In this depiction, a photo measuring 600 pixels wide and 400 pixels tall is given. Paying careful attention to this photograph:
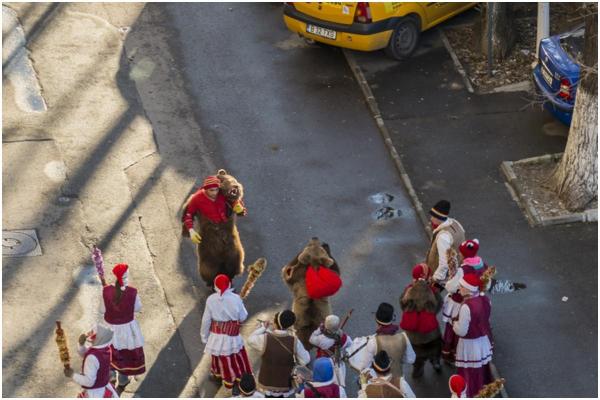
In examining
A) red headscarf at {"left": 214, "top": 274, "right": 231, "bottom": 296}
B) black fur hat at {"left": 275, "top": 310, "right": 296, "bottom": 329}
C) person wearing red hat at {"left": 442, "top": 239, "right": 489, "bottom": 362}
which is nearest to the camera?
black fur hat at {"left": 275, "top": 310, "right": 296, "bottom": 329}

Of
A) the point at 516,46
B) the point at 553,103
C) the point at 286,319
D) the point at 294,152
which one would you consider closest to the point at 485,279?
the point at 286,319

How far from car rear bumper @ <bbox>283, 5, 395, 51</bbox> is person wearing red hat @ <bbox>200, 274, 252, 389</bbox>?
6201mm

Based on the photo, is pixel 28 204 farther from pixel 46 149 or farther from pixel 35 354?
pixel 35 354

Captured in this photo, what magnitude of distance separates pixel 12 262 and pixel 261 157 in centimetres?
362

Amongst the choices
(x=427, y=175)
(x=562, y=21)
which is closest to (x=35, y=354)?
(x=427, y=175)

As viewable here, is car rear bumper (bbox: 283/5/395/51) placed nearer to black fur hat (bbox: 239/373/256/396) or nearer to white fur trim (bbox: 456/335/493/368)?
white fur trim (bbox: 456/335/493/368)

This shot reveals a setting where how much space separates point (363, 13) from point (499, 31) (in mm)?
2081

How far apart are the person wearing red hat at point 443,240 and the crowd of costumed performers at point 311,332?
0.03ft

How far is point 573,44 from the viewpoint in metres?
15.7

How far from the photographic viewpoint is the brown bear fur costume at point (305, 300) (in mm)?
11602

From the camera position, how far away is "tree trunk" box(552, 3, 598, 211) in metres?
13.8

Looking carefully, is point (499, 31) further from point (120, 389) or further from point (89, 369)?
point (89, 369)

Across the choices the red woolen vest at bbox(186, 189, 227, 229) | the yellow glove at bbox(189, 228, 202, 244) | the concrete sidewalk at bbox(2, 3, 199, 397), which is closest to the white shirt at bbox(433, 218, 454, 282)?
the red woolen vest at bbox(186, 189, 227, 229)

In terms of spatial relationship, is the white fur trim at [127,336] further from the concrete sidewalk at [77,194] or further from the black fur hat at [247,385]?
the black fur hat at [247,385]
